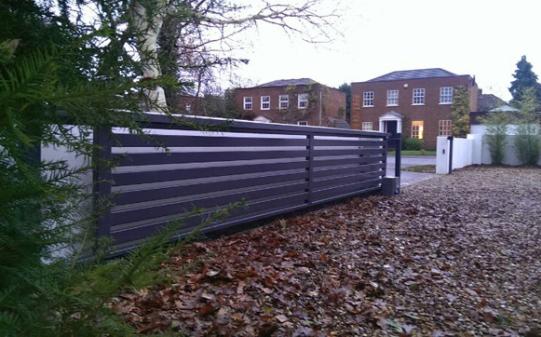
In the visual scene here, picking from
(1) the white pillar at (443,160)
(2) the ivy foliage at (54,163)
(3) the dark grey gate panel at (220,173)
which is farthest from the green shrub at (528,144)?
(2) the ivy foliage at (54,163)

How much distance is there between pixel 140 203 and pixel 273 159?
218cm

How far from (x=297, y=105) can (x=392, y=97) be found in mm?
8992

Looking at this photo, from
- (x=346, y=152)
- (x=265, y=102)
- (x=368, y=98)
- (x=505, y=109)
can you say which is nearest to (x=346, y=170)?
(x=346, y=152)

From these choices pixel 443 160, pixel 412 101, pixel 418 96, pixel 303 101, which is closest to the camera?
pixel 443 160

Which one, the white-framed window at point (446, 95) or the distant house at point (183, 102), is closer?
the distant house at point (183, 102)

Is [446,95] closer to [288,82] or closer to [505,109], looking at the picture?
[288,82]

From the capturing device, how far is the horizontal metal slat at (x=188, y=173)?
3.66 meters

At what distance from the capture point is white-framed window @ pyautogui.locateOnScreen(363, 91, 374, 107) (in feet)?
138

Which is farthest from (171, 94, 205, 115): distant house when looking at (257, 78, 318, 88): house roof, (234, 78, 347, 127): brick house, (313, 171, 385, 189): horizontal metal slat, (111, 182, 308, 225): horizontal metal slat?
(257, 78, 318, 88): house roof

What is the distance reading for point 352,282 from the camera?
3730 mm

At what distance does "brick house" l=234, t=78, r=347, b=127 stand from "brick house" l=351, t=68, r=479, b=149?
7.74ft

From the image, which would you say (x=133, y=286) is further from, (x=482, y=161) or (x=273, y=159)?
(x=482, y=161)

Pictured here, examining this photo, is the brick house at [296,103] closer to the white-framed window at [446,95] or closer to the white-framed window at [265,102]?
the white-framed window at [265,102]

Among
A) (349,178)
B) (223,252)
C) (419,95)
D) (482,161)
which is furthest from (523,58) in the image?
(223,252)
